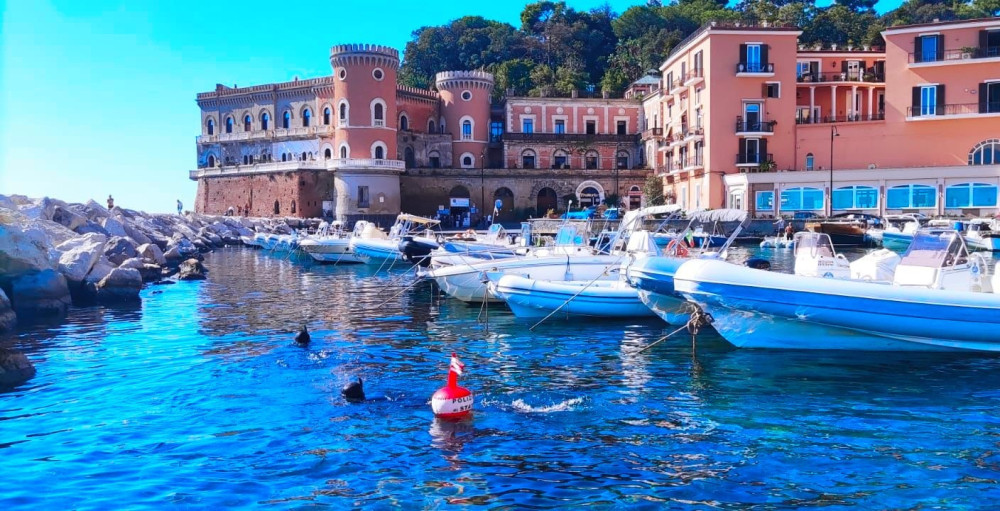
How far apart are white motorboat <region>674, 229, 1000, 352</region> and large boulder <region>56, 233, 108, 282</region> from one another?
1502cm

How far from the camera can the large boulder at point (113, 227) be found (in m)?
30.5

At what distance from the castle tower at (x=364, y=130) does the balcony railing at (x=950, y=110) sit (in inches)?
1252

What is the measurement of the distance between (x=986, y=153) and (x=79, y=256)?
44570 mm

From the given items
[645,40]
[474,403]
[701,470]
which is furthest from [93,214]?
[645,40]

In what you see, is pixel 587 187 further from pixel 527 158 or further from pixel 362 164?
pixel 362 164

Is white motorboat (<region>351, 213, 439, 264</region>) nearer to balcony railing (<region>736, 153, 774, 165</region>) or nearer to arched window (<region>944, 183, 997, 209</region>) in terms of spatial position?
balcony railing (<region>736, 153, 774, 165</region>)

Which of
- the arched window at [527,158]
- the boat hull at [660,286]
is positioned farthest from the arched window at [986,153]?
the boat hull at [660,286]

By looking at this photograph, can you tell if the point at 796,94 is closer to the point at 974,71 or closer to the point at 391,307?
the point at 974,71

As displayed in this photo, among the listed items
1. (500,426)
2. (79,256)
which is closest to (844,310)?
(500,426)

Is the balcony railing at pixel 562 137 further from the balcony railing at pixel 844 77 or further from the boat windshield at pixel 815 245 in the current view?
the boat windshield at pixel 815 245

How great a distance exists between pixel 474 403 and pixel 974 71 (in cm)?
4456

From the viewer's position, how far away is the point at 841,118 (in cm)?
4859

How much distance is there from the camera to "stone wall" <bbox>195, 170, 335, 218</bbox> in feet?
186

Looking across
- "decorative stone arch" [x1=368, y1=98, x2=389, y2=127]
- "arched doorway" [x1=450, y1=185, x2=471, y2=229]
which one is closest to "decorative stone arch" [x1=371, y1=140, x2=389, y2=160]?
"decorative stone arch" [x1=368, y1=98, x2=389, y2=127]
